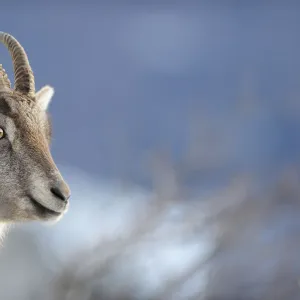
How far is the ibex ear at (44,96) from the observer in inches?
426

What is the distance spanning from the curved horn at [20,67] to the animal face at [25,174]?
62 cm

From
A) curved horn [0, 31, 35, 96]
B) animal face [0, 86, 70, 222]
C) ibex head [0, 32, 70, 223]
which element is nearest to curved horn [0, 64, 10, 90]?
curved horn [0, 31, 35, 96]

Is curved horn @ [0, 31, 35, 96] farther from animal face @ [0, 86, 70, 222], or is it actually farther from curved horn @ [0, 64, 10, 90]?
animal face @ [0, 86, 70, 222]

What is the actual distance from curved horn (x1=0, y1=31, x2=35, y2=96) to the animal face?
62cm

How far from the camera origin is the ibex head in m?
9.59

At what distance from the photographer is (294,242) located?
22109mm

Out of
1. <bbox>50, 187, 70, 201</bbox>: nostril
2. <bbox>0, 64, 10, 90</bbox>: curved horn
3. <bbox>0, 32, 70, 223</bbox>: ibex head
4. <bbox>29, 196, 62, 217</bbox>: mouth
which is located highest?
<bbox>0, 64, 10, 90</bbox>: curved horn

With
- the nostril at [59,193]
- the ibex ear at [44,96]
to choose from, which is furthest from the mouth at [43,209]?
the ibex ear at [44,96]

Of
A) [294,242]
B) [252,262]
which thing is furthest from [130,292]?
[294,242]

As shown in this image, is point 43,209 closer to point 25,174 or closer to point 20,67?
point 25,174

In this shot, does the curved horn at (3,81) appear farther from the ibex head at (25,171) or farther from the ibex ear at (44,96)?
the ibex ear at (44,96)

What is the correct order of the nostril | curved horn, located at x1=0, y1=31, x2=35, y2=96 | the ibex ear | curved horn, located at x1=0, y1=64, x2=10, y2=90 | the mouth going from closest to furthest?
the nostril, the mouth, curved horn, located at x1=0, y1=64, x2=10, y2=90, curved horn, located at x1=0, y1=31, x2=35, y2=96, the ibex ear

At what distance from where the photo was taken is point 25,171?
31.9 feet

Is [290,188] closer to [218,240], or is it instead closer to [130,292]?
[218,240]
